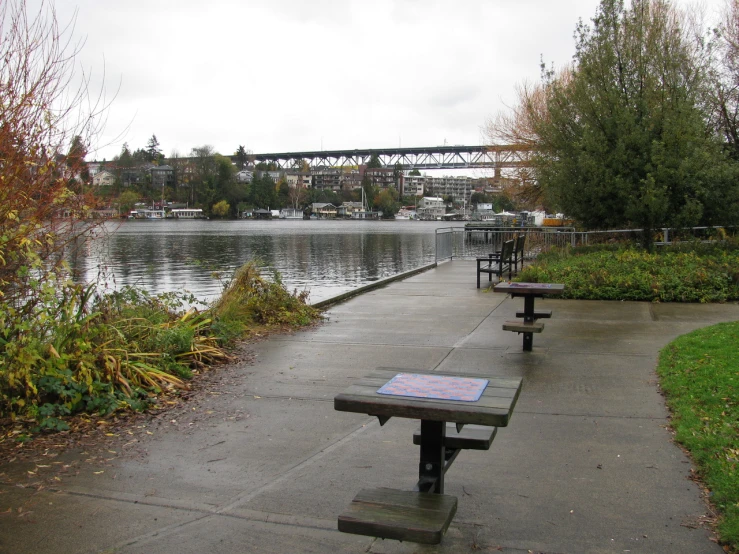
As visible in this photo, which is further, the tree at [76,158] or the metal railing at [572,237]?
the metal railing at [572,237]

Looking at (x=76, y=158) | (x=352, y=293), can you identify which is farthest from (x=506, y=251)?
(x=76, y=158)

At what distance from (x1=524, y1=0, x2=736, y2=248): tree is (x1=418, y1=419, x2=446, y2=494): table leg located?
14.3 meters

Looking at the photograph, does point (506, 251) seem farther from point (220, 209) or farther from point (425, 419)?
point (220, 209)

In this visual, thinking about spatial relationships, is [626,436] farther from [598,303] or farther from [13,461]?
[598,303]

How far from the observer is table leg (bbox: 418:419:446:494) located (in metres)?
3.89

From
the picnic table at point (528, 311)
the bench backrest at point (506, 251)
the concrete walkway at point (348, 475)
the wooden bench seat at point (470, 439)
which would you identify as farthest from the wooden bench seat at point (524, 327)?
the bench backrest at point (506, 251)

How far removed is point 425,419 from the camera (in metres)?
3.64

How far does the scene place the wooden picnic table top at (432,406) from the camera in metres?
3.48

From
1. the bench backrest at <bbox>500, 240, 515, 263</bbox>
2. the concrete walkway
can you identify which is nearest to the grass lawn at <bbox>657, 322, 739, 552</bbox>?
the concrete walkway

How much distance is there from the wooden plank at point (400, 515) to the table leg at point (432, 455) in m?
0.17

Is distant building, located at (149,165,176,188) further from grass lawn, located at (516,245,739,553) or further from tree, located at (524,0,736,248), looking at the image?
grass lawn, located at (516,245,739,553)

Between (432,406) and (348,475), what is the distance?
56.4 inches

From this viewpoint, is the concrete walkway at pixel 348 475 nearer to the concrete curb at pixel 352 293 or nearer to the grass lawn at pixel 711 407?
the grass lawn at pixel 711 407

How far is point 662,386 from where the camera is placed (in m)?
6.75
